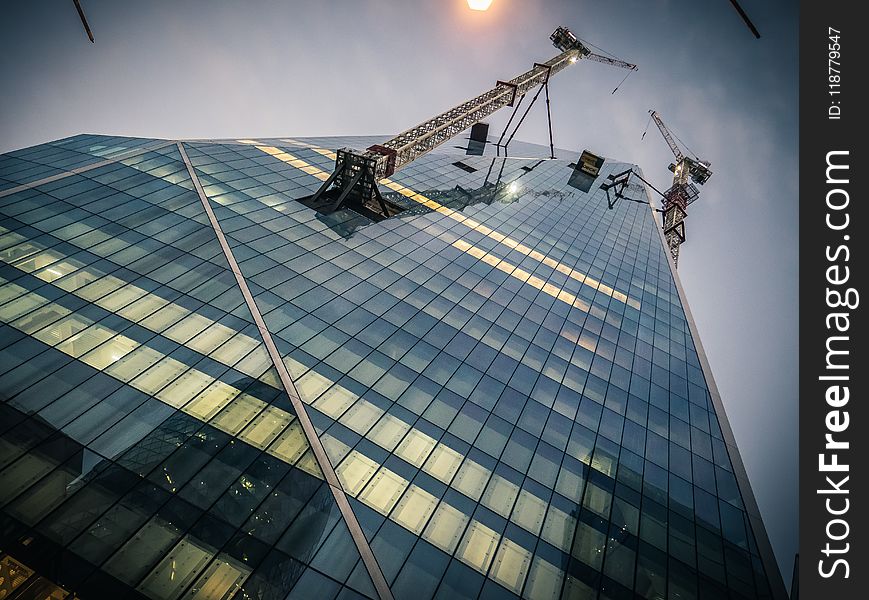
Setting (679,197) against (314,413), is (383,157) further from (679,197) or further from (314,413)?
(679,197)

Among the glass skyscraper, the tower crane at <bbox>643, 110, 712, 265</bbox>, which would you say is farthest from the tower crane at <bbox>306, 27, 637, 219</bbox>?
the tower crane at <bbox>643, 110, 712, 265</bbox>

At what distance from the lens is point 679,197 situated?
83.2 meters

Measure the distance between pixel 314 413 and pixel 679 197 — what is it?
306 ft

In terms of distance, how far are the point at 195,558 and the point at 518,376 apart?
1887cm

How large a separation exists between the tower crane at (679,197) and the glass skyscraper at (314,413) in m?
51.4

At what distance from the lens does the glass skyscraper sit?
1309cm

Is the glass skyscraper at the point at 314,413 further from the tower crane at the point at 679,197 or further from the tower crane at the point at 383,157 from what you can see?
the tower crane at the point at 679,197

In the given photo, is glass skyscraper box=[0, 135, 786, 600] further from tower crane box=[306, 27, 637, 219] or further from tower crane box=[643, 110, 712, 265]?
tower crane box=[643, 110, 712, 265]

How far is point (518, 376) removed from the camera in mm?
24984

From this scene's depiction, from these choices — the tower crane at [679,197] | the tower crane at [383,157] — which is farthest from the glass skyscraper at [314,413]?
the tower crane at [679,197]

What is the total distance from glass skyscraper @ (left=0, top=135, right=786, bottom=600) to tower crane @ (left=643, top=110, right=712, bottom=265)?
5137 centimetres

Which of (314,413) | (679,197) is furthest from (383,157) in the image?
(679,197)

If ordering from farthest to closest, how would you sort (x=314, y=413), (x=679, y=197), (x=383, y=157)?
(x=679, y=197) < (x=383, y=157) < (x=314, y=413)

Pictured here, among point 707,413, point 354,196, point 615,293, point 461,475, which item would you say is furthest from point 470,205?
point 461,475
